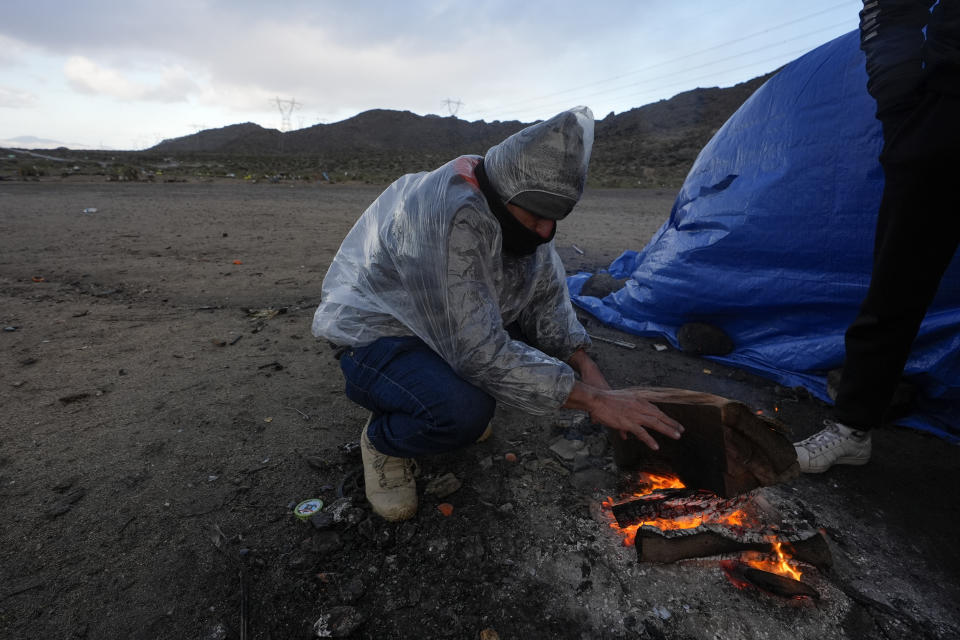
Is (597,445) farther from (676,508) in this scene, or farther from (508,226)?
(508,226)

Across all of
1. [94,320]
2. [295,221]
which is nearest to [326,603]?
[94,320]

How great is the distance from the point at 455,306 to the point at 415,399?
401mm

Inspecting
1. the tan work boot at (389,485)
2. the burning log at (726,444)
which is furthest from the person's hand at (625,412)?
the tan work boot at (389,485)

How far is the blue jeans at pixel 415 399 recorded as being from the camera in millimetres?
1605

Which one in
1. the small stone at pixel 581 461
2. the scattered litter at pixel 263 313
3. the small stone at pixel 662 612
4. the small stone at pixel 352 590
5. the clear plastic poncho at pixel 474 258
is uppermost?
the clear plastic poncho at pixel 474 258

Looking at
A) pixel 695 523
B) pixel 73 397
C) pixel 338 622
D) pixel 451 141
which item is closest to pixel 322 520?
pixel 338 622

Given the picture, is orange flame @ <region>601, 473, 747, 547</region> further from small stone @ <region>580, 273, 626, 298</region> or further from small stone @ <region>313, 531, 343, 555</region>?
small stone @ <region>580, 273, 626, 298</region>

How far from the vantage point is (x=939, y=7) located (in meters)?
1.57

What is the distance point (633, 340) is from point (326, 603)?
258cm

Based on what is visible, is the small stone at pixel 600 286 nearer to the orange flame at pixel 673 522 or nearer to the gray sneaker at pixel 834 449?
the gray sneaker at pixel 834 449

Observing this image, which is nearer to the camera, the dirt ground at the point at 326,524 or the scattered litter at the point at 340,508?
the dirt ground at the point at 326,524

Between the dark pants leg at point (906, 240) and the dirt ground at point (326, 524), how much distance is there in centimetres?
52

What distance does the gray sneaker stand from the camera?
1921 mm

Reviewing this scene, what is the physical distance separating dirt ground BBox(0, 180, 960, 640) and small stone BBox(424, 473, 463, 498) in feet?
0.12
